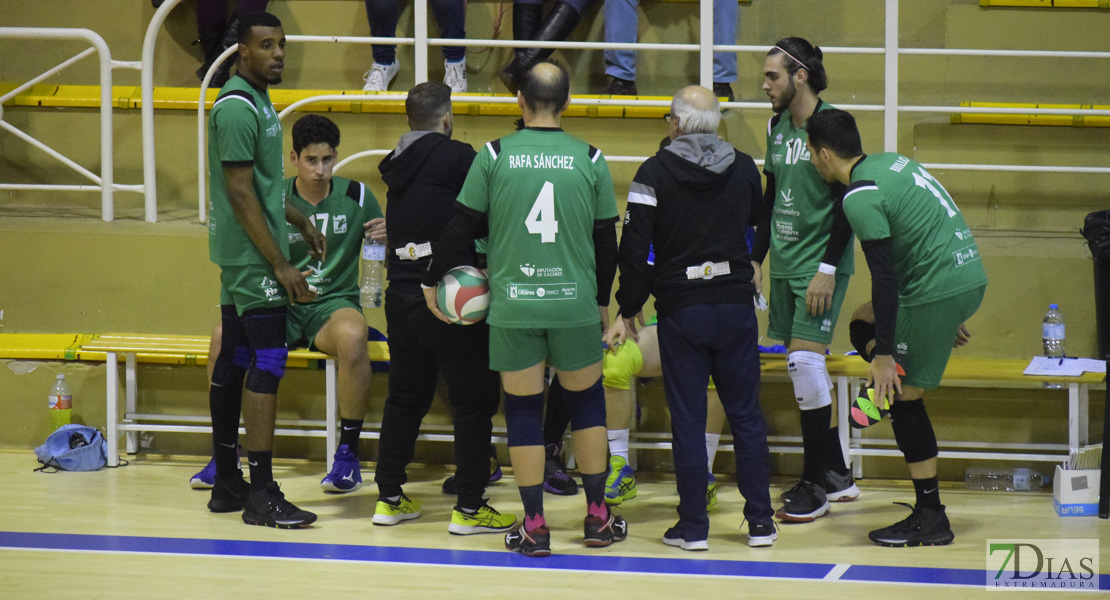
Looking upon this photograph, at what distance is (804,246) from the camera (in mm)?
5254

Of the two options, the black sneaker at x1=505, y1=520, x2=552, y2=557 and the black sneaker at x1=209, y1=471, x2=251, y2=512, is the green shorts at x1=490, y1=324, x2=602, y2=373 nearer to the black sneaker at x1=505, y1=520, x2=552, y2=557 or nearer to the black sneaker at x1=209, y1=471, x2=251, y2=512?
the black sneaker at x1=505, y1=520, x2=552, y2=557

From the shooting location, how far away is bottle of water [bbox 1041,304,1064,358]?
5.86 m

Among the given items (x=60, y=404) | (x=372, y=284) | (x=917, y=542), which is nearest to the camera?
(x=917, y=542)

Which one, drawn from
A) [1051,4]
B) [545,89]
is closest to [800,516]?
[545,89]

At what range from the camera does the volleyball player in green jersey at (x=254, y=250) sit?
4773mm

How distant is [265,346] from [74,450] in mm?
1718

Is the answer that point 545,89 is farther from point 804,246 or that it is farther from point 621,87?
point 621,87

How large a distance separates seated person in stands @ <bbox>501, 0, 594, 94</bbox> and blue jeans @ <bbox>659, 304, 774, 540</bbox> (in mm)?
3271

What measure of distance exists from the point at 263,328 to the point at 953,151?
15.8ft

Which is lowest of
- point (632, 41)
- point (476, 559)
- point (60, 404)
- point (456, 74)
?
point (476, 559)

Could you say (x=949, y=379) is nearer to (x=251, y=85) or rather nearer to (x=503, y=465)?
(x=503, y=465)

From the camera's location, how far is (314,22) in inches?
324

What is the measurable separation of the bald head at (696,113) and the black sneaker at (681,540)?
167 centimetres

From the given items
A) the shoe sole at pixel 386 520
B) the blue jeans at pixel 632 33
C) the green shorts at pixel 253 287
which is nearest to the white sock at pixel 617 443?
the shoe sole at pixel 386 520
